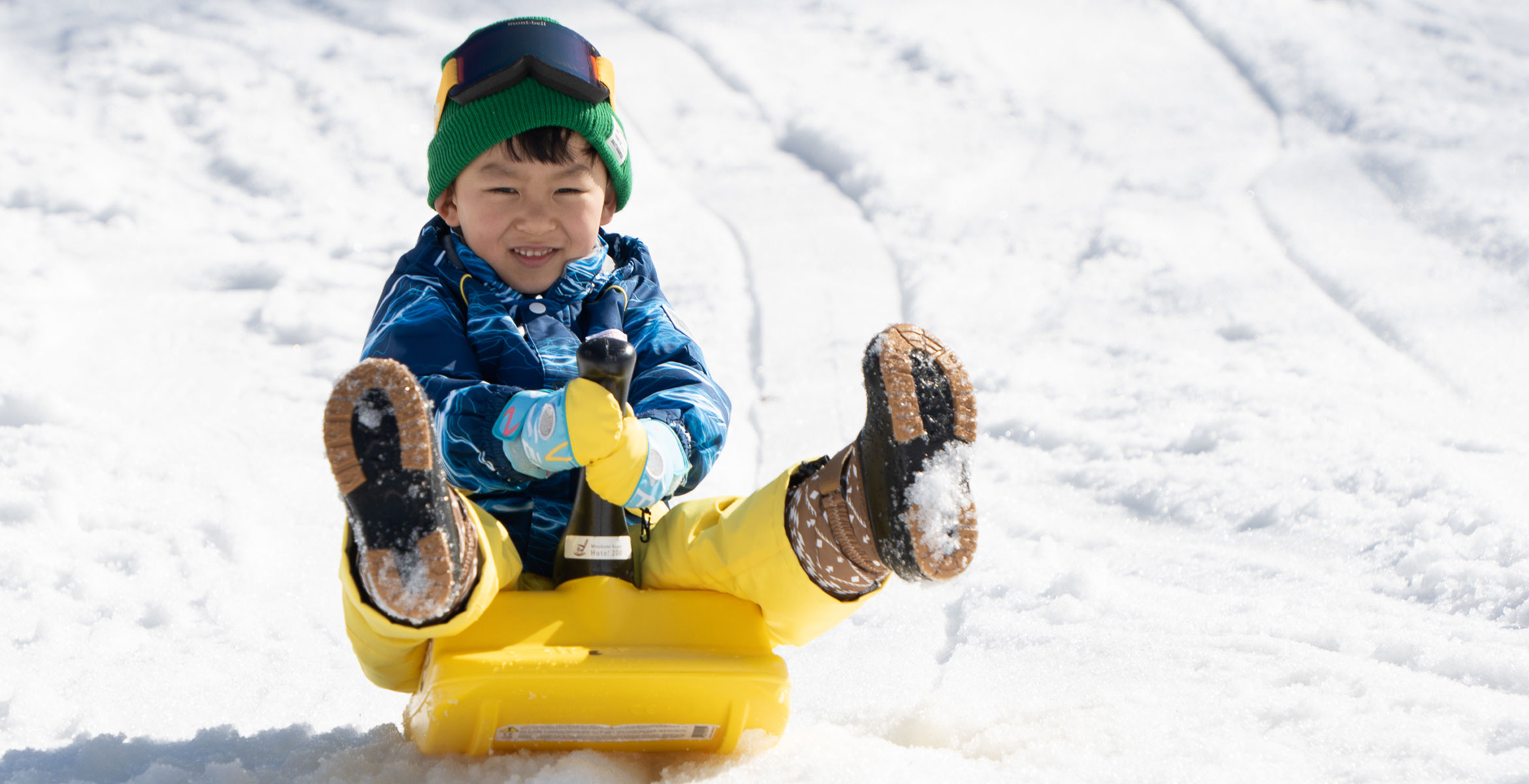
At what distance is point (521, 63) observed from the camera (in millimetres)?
1615

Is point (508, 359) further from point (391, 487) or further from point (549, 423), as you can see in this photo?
point (391, 487)

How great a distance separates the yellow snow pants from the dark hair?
1.77ft

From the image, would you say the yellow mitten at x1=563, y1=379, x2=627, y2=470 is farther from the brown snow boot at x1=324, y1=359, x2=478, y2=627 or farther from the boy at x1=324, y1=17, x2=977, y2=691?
the brown snow boot at x1=324, y1=359, x2=478, y2=627

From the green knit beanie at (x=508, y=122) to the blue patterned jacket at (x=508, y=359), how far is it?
118mm

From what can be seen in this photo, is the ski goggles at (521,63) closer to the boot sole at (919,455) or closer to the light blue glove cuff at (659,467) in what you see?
the light blue glove cuff at (659,467)

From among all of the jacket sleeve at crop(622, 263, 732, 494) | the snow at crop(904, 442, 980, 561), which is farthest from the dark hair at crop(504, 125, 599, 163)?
the snow at crop(904, 442, 980, 561)

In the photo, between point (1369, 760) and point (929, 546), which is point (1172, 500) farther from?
point (929, 546)

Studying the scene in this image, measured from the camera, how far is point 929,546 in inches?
47.3

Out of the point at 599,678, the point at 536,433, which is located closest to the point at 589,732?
the point at 599,678

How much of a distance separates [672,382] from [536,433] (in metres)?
0.36

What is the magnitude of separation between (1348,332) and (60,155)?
4.07 m

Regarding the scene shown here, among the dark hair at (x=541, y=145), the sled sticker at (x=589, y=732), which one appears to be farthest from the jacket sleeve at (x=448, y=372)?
the sled sticker at (x=589, y=732)

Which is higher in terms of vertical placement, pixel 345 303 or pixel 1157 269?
pixel 345 303

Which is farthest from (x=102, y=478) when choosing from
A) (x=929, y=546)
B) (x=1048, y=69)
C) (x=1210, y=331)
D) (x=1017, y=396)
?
(x=1048, y=69)
